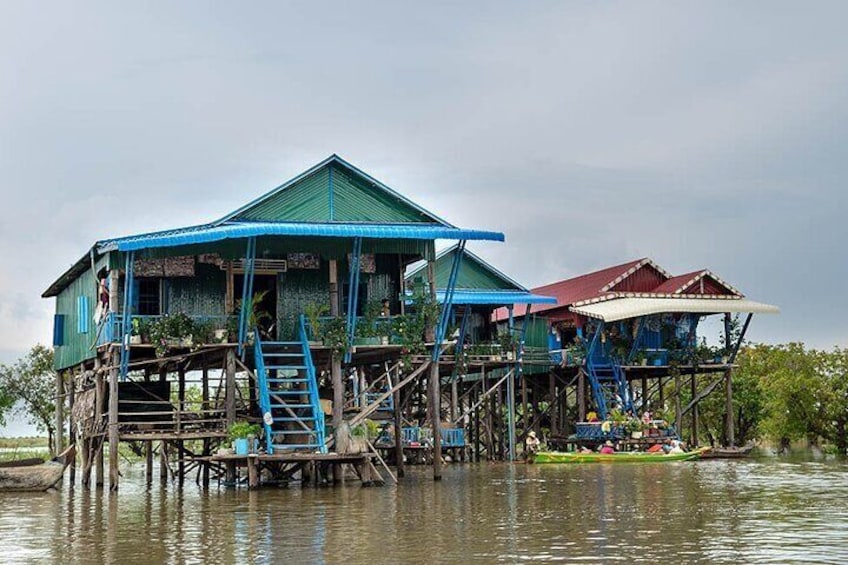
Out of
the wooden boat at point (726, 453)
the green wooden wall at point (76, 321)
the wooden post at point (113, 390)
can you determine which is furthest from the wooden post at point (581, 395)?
the wooden post at point (113, 390)

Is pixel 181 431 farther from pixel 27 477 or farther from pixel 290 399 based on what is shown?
pixel 27 477

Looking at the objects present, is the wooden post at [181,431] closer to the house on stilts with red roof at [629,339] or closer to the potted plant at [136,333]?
the potted plant at [136,333]

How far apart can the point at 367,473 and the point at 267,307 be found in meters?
5.07

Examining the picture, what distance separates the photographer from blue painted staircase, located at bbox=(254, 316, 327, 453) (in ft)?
81.7

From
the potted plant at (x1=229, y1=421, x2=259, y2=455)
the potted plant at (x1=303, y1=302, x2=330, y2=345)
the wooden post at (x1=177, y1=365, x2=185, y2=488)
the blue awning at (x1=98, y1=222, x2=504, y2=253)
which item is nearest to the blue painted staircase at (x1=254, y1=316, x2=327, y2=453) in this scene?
the potted plant at (x1=303, y1=302, x2=330, y2=345)

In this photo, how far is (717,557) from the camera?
1308 centimetres

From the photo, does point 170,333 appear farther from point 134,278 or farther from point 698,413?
point 698,413

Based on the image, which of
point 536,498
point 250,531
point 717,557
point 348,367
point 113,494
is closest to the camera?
point 717,557

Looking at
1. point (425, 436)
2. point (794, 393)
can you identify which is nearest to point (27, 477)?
point (425, 436)

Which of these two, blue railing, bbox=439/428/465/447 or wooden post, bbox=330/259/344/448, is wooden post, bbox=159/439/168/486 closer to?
wooden post, bbox=330/259/344/448

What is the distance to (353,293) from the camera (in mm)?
26125

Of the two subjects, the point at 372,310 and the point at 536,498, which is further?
the point at 372,310

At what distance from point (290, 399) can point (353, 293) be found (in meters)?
3.38

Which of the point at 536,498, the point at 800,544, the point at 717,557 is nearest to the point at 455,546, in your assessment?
the point at 717,557
